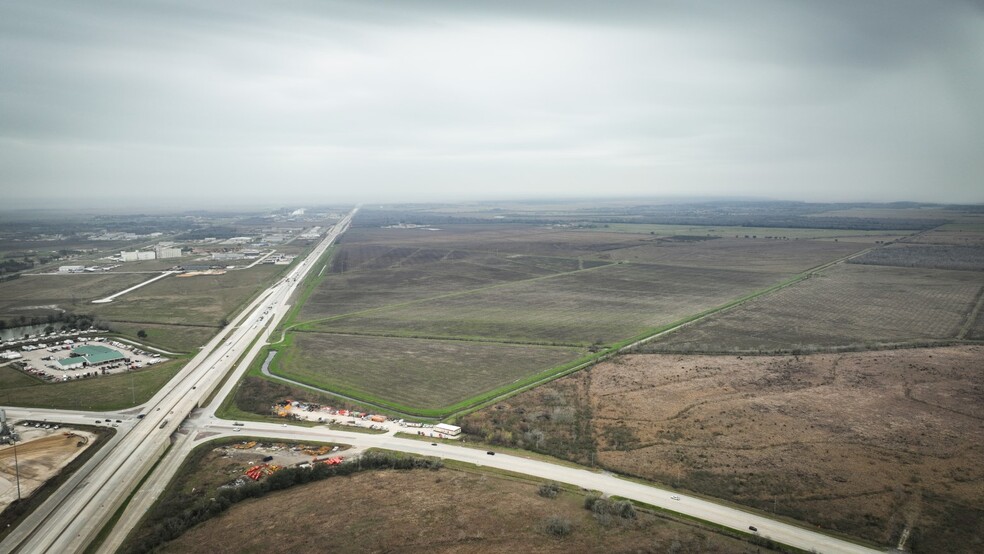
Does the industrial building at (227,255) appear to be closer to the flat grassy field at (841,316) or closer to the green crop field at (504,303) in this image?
the green crop field at (504,303)

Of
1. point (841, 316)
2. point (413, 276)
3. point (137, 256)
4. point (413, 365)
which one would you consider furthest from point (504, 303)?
point (137, 256)

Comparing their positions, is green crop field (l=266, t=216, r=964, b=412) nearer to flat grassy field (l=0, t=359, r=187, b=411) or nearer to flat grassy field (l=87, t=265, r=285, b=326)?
flat grassy field (l=0, t=359, r=187, b=411)

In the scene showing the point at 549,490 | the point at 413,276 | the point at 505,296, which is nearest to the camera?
the point at 549,490

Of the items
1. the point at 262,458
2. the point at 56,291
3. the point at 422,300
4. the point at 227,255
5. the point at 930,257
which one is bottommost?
the point at 262,458

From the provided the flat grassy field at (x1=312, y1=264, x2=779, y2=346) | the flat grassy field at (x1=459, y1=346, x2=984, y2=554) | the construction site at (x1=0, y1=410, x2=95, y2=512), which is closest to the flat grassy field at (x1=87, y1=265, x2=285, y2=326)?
the flat grassy field at (x1=312, y1=264, x2=779, y2=346)

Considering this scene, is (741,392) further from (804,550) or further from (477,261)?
(477,261)

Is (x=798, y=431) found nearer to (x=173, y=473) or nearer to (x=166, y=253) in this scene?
(x=173, y=473)

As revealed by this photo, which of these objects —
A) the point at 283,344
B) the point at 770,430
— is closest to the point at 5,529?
the point at 283,344
